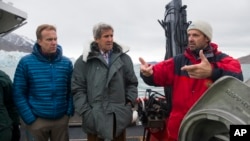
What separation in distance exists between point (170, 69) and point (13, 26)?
280 cm

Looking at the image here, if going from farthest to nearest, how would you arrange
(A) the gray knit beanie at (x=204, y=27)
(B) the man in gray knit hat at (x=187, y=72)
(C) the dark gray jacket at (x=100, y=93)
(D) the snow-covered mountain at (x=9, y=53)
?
(D) the snow-covered mountain at (x=9, y=53)
(C) the dark gray jacket at (x=100, y=93)
(A) the gray knit beanie at (x=204, y=27)
(B) the man in gray knit hat at (x=187, y=72)

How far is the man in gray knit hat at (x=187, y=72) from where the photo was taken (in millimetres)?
2492

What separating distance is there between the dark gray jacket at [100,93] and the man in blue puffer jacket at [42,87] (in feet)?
0.67

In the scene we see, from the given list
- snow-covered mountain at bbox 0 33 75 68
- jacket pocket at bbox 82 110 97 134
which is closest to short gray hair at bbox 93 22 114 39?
jacket pocket at bbox 82 110 97 134

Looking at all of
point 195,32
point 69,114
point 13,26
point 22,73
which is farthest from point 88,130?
point 13,26

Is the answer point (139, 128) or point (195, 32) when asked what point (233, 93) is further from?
point (139, 128)

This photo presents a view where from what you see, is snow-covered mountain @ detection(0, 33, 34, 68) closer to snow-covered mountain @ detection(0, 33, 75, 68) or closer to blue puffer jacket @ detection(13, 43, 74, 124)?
snow-covered mountain @ detection(0, 33, 75, 68)

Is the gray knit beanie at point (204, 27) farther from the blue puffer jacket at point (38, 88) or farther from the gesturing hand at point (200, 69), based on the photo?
the blue puffer jacket at point (38, 88)

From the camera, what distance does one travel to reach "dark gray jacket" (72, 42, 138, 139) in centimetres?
279

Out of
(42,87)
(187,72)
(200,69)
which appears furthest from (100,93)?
(200,69)

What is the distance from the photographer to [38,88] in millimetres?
2926

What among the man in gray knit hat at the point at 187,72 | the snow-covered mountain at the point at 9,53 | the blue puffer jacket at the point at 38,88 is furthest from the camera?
the snow-covered mountain at the point at 9,53

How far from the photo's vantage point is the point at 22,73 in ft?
9.64

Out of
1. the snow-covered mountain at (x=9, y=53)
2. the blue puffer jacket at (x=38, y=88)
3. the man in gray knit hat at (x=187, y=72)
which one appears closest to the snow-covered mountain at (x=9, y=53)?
the snow-covered mountain at (x=9, y=53)
